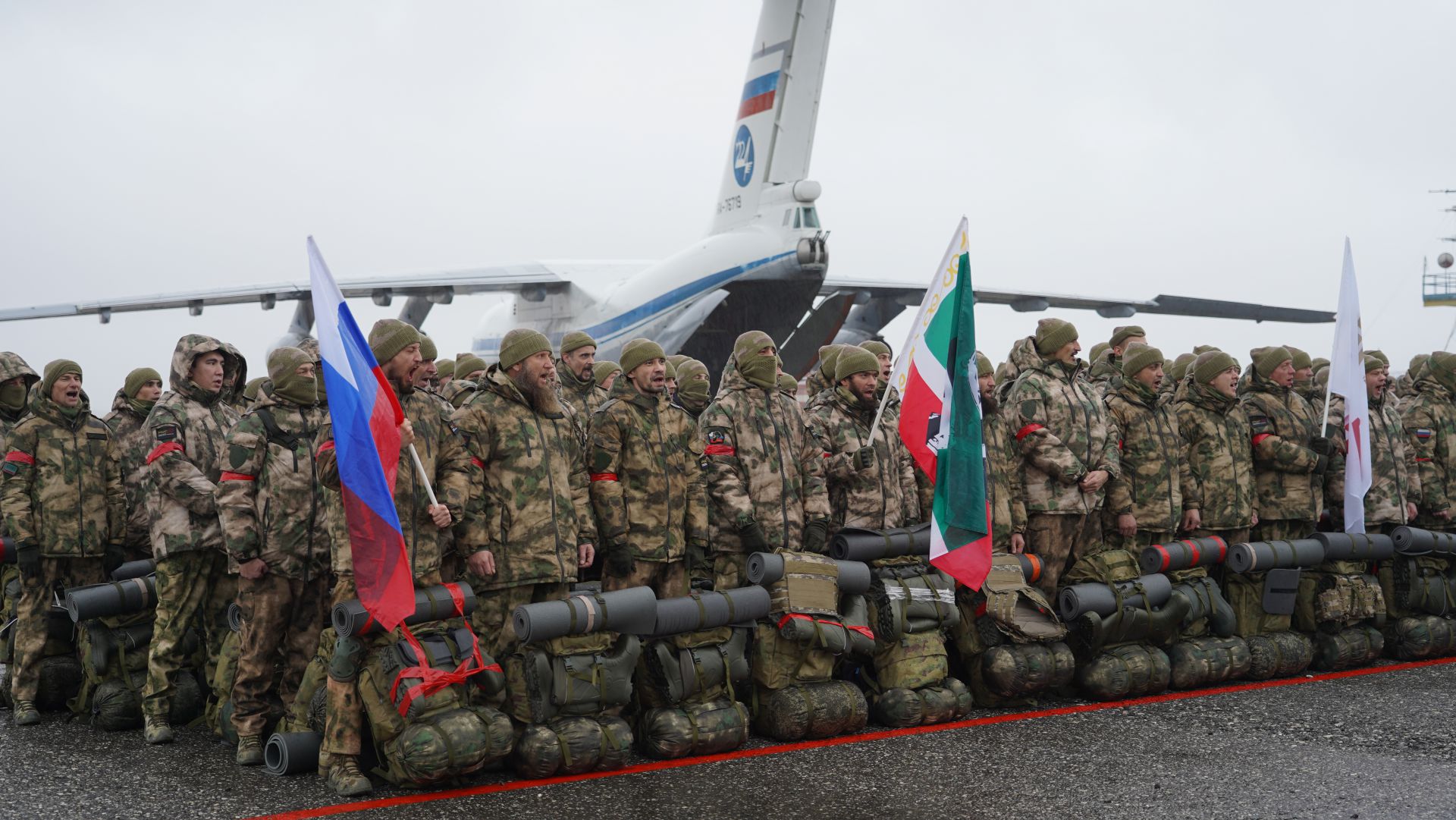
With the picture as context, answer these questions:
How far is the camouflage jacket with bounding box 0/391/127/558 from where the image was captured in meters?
6.47

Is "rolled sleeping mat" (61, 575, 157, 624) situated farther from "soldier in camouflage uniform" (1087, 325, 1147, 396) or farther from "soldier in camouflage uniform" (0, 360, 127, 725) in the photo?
"soldier in camouflage uniform" (1087, 325, 1147, 396)

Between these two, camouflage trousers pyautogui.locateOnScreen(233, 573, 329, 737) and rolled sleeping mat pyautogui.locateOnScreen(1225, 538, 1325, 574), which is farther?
rolled sleeping mat pyautogui.locateOnScreen(1225, 538, 1325, 574)

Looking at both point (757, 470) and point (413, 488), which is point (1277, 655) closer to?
point (757, 470)

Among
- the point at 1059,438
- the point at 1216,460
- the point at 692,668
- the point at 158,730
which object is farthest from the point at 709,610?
the point at 1216,460

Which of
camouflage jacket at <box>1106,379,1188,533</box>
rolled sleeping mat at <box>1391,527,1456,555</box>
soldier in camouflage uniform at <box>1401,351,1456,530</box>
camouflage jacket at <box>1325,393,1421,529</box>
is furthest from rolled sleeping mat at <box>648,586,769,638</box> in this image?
soldier in camouflage uniform at <box>1401,351,1456,530</box>

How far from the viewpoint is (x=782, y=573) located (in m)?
6.08

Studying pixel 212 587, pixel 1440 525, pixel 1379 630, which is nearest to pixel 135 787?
pixel 212 587

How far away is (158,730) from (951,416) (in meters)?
4.14

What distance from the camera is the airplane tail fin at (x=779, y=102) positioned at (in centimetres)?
2142

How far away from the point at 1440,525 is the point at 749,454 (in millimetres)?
5957

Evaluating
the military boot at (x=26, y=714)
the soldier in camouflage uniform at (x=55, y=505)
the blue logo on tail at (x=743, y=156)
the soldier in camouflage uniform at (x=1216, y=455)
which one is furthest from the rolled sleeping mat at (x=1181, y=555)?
the blue logo on tail at (x=743, y=156)

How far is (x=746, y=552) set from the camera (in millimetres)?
6367

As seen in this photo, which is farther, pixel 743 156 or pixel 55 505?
pixel 743 156

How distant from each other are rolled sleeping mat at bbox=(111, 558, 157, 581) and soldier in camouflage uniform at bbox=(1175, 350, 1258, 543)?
6107mm
